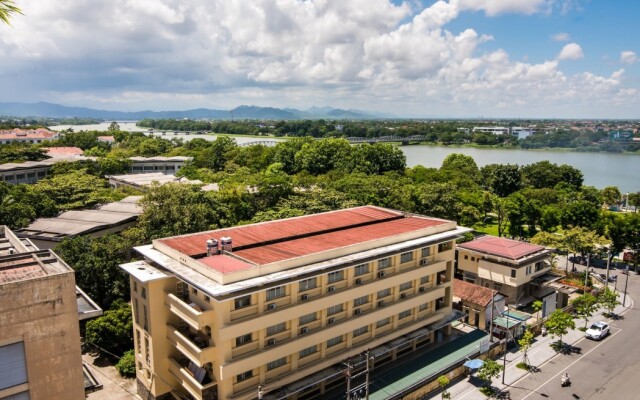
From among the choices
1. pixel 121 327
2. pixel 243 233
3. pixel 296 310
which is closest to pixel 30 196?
pixel 121 327

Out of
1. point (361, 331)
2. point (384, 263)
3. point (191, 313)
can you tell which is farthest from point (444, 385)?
point (191, 313)

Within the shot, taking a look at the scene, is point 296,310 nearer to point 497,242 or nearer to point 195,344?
point 195,344

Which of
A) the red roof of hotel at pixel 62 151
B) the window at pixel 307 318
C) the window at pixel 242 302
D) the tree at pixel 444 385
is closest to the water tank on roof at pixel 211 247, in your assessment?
the window at pixel 242 302

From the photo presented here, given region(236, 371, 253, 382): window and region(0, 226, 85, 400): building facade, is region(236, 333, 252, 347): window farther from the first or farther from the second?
region(0, 226, 85, 400): building facade

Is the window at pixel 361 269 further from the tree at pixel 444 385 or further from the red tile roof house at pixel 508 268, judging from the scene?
the red tile roof house at pixel 508 268

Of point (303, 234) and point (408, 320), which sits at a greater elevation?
point (303, 234)

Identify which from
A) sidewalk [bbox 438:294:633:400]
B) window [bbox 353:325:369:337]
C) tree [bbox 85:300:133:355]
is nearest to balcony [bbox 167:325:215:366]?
tree [bbox 85:300:133:355]
